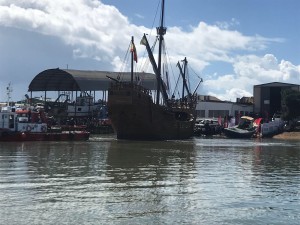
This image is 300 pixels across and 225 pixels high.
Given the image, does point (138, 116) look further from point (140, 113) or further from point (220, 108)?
point (220, 108)

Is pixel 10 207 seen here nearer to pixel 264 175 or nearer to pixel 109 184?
pixel 109 184

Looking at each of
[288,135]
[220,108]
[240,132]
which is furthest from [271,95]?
[240,132]

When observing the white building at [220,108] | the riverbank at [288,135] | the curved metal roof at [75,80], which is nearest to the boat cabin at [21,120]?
the curved metal roof at [75,80]

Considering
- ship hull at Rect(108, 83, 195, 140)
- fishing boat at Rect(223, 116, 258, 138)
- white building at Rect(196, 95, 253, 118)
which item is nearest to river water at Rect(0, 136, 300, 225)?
ship hull at Rect(108, 83, 195, 140)

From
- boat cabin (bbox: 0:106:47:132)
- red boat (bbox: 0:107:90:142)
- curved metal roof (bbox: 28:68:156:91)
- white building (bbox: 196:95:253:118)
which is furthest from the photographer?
white building (bbox: 196:95:253:118)

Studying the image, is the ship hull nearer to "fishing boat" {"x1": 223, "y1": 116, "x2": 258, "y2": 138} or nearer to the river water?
"fishing boat" {"x1": 223, "y1": 116, "x2": 258, "y2": 138}

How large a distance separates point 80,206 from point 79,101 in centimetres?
8316

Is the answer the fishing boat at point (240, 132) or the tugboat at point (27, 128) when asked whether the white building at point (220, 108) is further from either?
the tugboat at point (27, 128)

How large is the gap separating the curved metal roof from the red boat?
34827 mm

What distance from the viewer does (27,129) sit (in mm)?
53625

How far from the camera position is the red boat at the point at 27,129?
51406 millimetres

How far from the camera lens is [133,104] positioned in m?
61.1

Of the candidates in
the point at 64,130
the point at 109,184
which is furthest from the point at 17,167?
the point at 64,130

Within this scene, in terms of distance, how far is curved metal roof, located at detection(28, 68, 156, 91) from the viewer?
9162 centimetres
